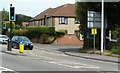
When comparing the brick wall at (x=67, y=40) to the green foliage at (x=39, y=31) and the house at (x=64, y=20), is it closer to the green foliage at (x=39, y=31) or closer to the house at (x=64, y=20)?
the green foliage at (x=39, y=31)

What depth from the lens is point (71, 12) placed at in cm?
7669

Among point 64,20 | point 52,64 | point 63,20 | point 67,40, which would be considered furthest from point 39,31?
point 52,64

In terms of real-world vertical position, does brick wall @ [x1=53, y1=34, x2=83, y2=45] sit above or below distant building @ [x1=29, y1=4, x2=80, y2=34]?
below

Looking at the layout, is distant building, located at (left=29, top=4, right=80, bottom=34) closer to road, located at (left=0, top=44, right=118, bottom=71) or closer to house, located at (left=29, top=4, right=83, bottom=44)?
house, located at (left=29, top=4, right=83, bottom=44)

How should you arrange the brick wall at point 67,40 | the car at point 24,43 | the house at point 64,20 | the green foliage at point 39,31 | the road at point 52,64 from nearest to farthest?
the road at point 52,64 → the car at point 24,43 → the green foliage at point 39,31 → the brick wall at point 67,40 → the house at point 64,20

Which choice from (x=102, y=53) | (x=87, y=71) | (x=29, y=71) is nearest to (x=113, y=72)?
(x=87, y=71)

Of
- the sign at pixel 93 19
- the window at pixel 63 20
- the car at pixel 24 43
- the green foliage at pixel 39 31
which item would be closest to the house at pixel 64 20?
the window at pixel 63 20

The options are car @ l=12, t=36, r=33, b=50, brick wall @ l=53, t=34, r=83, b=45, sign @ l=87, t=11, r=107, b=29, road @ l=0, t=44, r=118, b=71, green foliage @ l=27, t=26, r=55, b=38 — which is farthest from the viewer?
brick wall @ l=53, t=34, r=83, b=45

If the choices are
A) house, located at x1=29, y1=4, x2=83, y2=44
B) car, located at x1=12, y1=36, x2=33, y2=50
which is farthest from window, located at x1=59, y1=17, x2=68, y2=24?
car, located at x1=12, y1=36, x2=33, y2=50

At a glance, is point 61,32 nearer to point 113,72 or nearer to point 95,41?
point 95,41

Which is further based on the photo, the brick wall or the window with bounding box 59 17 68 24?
the window with bounding box 59 17 68 24

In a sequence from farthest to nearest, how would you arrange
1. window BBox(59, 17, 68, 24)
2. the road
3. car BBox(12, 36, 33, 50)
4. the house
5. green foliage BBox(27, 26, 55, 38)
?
window BBox(59, 17, 68, 24) → the house → green foliage BBox(27, 26, 55, 38) → car BBox(12, 36, 33, 50) → the road

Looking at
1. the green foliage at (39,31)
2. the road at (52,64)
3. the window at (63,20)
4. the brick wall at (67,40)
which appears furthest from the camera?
the window at (63,20)

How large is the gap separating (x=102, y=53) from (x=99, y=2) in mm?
5318
